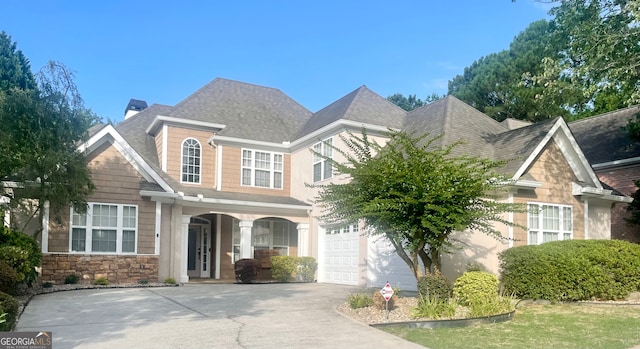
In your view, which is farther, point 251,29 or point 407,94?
point 407,94

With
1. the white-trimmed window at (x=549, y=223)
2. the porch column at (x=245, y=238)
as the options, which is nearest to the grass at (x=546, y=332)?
the white-trimmed window at (x=549, y=223)

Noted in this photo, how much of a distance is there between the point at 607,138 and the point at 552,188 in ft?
33.6

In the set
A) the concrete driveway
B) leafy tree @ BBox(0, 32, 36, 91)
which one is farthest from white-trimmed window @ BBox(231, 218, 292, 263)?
leafy tree @ BBox(0, 32, 36, 91)

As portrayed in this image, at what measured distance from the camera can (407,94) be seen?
169ft

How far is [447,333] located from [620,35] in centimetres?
1049

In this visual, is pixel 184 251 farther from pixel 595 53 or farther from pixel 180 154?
pixel 595 53

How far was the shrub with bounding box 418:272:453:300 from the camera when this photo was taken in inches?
458

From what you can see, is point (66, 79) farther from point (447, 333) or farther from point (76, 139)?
point (447, 333)

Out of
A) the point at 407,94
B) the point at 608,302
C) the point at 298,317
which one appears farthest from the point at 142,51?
the point at 407,94

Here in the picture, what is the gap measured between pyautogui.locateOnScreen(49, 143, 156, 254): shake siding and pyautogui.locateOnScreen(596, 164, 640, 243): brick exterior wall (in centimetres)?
1792

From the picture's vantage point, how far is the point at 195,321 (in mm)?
10219

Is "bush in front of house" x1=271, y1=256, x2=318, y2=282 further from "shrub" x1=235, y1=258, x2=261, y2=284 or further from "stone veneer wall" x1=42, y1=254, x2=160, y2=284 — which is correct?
"stone veneer wall" x1=42, y1=254, x2=160, y2=284

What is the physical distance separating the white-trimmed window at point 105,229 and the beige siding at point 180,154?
409 cm

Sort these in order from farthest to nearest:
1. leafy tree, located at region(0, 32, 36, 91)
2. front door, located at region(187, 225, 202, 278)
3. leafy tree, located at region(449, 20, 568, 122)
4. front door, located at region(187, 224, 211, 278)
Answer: leafy tree, located at region(449, 20, 568, 122), front door, located at region(187, 225, 202, 278), front door, located at region(187, 224, 211, 278), leafy tree, located at region(0, 32, 36, 91)
